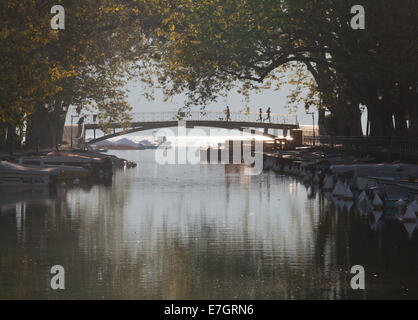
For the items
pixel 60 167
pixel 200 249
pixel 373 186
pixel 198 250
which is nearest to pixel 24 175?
pixel 60 167

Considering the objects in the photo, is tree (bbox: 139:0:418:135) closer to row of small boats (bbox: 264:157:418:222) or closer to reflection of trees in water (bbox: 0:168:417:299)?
row of small boats (bbox: 264:157:418:222)

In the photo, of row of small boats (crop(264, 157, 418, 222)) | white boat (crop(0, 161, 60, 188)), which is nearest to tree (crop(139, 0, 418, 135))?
row of small boats (crop(264, 157, 418, 222))

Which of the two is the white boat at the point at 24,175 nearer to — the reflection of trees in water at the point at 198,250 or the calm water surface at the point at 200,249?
the calm water surface at the point at 200,249

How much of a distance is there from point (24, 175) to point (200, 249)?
24.8 m

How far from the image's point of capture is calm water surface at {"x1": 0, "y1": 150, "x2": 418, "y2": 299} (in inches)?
631

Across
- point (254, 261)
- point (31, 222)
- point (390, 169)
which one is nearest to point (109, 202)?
point (31, 222)

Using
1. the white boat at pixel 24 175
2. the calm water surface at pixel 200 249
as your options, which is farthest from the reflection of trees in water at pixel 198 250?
the white boat at pixel 24 175

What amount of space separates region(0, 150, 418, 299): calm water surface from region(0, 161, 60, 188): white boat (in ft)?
19.0

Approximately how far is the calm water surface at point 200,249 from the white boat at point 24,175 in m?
5.78

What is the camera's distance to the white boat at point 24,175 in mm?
43625

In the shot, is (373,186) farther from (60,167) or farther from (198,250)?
(60,167)

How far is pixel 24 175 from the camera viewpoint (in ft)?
145

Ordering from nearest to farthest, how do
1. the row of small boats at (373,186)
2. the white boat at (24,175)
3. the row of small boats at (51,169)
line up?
the row of small boats at (373,186) → the white boat at (24,175) → the row of small boats at (51,169)
